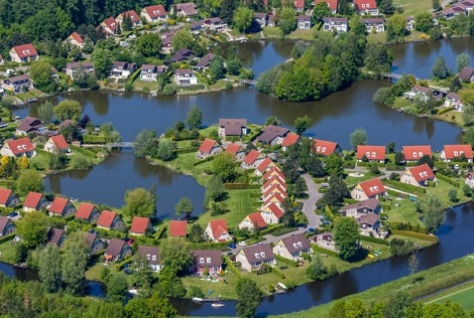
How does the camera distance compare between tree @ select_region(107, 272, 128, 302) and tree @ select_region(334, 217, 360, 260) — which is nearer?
tree @ select_region(107, 272, 128, 302)

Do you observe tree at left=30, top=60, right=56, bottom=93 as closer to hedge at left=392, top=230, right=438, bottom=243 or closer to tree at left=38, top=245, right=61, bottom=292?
tree at left=38, top=245, right=61, bottom=292

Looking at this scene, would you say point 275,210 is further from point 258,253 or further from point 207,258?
point 207,258

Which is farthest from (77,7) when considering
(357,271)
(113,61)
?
(357,271)

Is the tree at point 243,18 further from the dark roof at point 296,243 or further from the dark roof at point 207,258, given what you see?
the dark roof at point 207,258

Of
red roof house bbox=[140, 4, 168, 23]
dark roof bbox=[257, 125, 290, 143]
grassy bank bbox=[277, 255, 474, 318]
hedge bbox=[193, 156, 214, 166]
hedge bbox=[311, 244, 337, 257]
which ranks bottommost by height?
red roof house bbox=[140, 4, 168, 23]

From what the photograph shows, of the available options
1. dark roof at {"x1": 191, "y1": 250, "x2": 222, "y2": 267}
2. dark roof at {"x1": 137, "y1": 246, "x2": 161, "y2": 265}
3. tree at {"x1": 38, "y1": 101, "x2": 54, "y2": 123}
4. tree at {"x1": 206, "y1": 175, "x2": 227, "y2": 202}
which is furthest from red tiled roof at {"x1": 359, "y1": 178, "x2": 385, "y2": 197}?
tree at {"x1": 38, "y1": 101, "x2": 54, "y2": 123}

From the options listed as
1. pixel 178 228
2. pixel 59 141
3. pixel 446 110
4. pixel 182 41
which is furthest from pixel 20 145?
pixel 446 110
